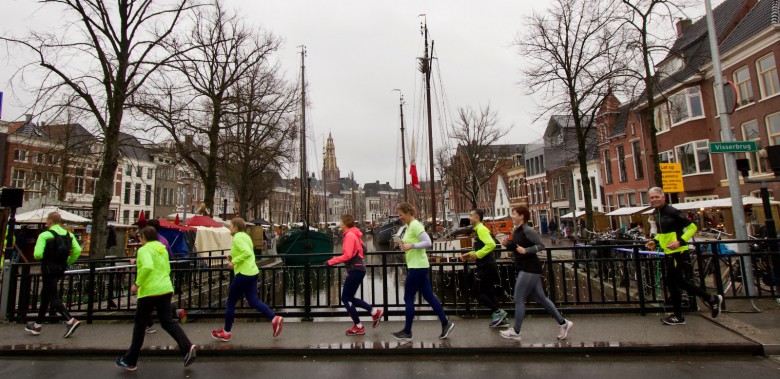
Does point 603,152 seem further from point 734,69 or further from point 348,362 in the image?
point 348,362

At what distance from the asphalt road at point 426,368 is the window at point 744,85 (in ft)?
70.1

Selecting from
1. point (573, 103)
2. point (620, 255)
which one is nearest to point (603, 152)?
point (573, 103)

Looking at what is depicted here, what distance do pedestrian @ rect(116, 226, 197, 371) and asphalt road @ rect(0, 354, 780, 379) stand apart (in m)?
0.22

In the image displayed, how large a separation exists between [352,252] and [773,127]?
23.1 meters

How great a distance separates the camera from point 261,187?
102 feet

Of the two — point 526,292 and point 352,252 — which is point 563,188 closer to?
point 526,292

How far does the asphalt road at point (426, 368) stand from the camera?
465 centimetres

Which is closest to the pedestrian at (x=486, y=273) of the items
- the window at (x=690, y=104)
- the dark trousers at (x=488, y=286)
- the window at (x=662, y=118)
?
the dark trousers at (x=488, y=286)

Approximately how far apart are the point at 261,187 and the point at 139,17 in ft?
64.0

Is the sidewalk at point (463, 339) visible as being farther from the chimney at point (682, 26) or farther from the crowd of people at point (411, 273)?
the chimney at point (682, 26)

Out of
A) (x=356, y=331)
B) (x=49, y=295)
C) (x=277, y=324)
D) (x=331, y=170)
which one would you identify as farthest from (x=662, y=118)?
(x=331, y=170)

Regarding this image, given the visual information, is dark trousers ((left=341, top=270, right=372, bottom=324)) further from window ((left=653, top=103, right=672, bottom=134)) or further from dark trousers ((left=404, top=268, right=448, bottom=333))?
window ((left=653, top=103, right=672, bottom=134))

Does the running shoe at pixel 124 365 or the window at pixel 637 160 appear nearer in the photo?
the running shoe at pixel 124 365

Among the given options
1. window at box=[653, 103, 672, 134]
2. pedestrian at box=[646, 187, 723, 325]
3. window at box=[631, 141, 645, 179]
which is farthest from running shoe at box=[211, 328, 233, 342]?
window at box=[631, 141, 645, 179]
